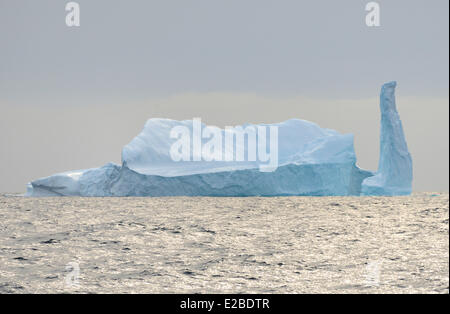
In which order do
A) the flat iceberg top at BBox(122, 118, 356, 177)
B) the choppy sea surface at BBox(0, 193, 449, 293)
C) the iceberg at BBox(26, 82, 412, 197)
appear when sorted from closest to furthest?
the choppy sea surface at BBox(0, 193, 449, 293) → the iceberg at BBox(26, 82, 412, 197) → the flat iceberg top at BBox(122, 118, 356, 177)

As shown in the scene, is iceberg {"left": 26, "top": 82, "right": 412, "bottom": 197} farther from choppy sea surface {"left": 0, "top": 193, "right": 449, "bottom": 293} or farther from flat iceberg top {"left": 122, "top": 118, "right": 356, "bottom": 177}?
choppy sea surface {"left": 0, "top": 193, "right": 449, "bottom": 293}

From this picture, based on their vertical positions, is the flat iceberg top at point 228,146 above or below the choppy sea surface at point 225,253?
above

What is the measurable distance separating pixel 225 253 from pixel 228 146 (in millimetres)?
11964

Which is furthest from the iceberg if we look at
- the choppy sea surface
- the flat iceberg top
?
the choppy sea surface

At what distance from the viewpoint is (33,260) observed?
28.4 feet

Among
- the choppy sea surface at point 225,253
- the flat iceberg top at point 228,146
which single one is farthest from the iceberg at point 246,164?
the choppy sea surface at point 225,253

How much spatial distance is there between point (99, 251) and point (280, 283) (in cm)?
422

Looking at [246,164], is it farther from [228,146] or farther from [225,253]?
[225,253]

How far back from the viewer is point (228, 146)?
837 inches

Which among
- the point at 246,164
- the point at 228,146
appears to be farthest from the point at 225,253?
the point at 228,146

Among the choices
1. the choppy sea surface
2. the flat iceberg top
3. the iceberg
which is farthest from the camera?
the flat iceberg top

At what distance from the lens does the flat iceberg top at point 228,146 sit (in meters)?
19.7

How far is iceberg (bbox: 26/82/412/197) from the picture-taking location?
18859 mm

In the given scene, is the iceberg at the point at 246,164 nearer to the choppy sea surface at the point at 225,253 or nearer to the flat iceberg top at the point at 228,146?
the flat iceberg top at the point at 228,146
